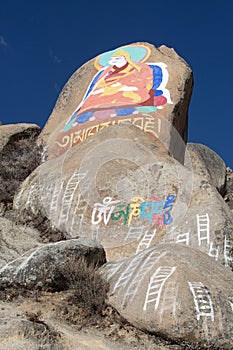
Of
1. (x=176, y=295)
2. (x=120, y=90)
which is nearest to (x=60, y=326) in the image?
(x=176, y=295)

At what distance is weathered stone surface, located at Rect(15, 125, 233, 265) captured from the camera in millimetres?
9750

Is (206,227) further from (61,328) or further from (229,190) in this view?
(229,190)

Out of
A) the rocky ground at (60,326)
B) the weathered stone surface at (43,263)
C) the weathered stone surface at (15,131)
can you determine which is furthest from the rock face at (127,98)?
the rocky ground at (60,326)

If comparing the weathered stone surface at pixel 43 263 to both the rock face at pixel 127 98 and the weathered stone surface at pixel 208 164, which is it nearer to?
the rock face at pixel 127 98

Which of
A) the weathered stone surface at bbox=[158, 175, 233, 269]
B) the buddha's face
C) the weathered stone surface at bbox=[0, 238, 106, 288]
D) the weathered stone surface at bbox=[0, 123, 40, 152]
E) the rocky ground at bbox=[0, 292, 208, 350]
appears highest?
the buddha's face

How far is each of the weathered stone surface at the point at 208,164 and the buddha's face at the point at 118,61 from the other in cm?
426

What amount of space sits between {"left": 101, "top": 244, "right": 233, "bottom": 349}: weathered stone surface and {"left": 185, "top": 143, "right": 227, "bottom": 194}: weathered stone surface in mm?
11417

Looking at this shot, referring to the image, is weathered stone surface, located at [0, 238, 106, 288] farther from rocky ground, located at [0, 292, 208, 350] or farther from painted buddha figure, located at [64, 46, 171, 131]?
painted buddha figure, located at [64, 46, 171, 131]

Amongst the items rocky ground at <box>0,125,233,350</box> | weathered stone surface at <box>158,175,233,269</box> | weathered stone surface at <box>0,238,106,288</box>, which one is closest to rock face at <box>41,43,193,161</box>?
weathered stone surface at <box>158,175,233,269</box>

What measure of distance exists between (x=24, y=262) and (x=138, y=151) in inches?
184

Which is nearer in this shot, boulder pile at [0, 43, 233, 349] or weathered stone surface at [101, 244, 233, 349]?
weathered stone surface at [101, 244, 233, 349]

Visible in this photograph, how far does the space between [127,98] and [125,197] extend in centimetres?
528

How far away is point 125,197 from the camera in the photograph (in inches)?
425

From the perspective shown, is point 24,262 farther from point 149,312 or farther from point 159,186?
point 159,186
